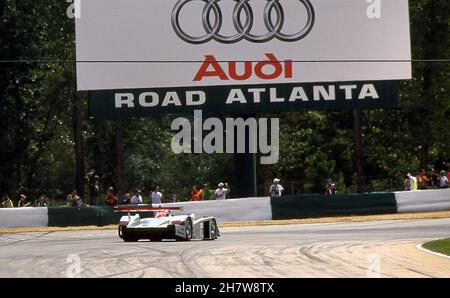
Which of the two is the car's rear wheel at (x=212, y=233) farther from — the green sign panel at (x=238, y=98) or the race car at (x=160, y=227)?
the green sign panel at (x=238, y=98)

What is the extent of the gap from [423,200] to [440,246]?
51.8 feet

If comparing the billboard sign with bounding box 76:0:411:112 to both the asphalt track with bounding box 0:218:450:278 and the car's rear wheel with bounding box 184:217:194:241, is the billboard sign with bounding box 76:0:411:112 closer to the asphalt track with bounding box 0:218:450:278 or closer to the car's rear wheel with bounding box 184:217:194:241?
the asphalt track with bounding box 0:218:450:278

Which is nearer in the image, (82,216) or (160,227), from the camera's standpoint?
(160,227)

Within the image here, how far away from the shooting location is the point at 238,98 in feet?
124

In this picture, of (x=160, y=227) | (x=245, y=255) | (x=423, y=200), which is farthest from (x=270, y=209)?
(x=245, y=255)

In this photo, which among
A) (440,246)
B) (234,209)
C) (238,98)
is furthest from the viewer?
(238,98)

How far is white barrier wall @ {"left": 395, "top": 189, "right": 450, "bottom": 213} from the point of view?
37.3 metres

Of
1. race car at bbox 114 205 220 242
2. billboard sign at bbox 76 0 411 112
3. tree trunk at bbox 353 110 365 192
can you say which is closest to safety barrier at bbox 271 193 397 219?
billboard sign at bbox 76 0 411 112

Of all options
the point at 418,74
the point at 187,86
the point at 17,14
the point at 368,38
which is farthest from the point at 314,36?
the point at 17,14

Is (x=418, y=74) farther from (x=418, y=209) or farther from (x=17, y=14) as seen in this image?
(x=17, y=14)

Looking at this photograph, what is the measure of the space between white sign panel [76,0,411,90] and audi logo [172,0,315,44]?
1.4 inches

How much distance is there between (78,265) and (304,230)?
41.1ft

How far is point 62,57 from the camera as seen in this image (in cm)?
5325

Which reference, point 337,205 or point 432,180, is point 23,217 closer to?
point 337,205
